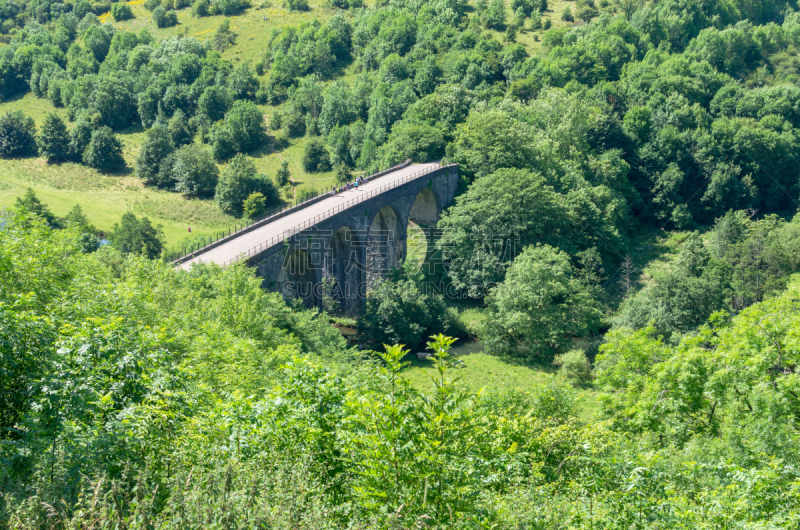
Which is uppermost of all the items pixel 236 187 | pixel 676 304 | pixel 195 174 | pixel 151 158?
pixel 151 158

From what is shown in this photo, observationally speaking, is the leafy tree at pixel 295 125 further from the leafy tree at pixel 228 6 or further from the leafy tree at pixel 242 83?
the leafy tree at pixel 228 6

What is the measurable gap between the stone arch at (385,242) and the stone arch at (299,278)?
25.8ft

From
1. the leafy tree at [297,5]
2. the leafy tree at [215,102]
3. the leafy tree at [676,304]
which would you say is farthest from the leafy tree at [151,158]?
the leafy tree at [676,304]

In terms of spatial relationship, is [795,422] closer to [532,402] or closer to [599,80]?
[532,402]

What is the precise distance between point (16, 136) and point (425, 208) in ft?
168

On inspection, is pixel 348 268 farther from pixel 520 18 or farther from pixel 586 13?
pixel 586 13

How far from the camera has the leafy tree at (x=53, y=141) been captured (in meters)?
70.8

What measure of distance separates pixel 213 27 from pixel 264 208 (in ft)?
177

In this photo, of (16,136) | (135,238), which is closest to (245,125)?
(16,136)

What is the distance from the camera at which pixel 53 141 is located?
233 ft

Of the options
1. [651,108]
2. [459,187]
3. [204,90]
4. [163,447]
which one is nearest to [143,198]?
[204,90]

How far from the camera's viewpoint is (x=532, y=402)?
68.5 feet

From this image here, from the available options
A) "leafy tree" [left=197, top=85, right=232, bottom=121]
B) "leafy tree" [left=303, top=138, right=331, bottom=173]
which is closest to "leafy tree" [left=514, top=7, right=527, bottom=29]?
"leafy tree" [left=303, top=138, right=331, bottom=173]

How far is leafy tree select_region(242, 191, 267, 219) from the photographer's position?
2377 inches
